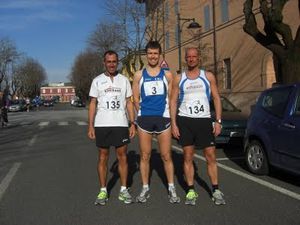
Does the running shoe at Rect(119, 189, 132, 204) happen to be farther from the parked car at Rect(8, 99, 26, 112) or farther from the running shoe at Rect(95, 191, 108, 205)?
the parked car at Rect(8, 99, 26, 112)

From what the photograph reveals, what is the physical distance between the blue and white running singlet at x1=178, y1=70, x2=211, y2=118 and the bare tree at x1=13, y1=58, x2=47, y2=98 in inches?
4222

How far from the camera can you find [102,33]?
2175 inches

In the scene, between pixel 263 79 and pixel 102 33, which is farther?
pixel 102 33

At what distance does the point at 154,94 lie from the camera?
22.0ft

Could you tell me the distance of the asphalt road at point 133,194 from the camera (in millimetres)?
6145

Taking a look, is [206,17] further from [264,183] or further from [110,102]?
[110,102]

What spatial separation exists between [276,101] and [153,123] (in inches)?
114

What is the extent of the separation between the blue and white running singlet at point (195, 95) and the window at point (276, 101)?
2110 mm

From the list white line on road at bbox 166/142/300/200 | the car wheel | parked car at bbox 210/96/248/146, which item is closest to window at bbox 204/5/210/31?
parked car at bbox 210/96/248/146

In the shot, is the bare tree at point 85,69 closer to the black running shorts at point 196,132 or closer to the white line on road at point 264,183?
the white line on road at point 264,183

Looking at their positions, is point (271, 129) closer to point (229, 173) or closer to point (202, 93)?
point (229, 173)

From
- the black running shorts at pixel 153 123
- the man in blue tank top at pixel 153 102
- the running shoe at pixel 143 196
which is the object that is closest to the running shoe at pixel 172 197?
the man in blue tank top at pixel 153 102

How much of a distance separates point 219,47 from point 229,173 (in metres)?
26.2

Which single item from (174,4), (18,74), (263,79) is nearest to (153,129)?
(263,79)
